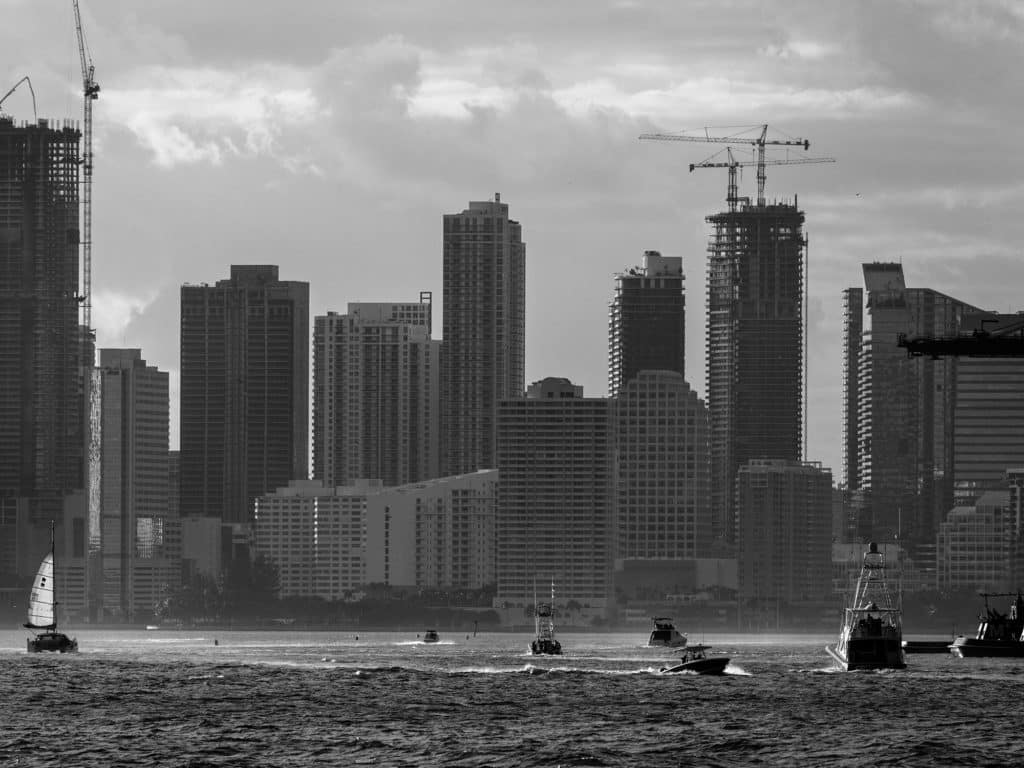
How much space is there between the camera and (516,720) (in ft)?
460

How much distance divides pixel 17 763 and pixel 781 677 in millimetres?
88295


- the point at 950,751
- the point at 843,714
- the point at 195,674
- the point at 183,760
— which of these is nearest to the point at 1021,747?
the point at 950,751

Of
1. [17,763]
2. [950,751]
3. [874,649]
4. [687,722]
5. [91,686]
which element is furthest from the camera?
[874,649]

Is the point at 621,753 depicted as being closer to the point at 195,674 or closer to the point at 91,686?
the point at 91,686

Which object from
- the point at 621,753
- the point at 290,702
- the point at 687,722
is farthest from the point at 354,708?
the point at 621,753

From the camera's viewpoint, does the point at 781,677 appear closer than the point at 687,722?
No

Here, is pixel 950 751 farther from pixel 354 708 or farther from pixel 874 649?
pixel 874 649

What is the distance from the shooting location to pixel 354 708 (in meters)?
150

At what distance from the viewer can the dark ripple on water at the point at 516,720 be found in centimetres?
11756

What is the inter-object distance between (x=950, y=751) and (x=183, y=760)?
3491cm

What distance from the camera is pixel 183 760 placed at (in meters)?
115

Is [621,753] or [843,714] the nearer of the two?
[621,753]

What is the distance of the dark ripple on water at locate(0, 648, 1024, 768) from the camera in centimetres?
11756

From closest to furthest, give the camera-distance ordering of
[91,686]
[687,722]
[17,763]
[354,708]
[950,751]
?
[17,763]
[950,751]
[687,722]
[354,708]
[91,686]
